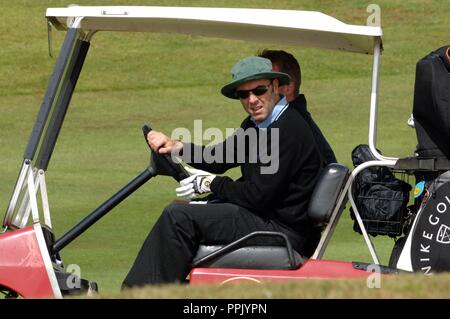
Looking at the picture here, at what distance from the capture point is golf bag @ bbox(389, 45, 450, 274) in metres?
5.07

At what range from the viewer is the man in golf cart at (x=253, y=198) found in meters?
5.15

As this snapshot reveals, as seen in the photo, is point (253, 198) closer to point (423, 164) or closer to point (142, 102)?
point (423, 164)

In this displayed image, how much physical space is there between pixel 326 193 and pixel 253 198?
1.04 feet

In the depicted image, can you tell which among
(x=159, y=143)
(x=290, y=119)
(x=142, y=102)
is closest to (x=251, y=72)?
(x=290, y=119)

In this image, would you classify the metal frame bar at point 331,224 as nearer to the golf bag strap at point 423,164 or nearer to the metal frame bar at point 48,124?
the golf bag strap at point 423,164

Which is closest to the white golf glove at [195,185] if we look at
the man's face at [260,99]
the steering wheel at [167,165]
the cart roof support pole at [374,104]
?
the steering wheel at [167,165]

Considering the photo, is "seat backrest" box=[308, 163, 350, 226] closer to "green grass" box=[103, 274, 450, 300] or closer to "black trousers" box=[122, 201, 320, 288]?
"black trousers" box=[122, 201, 320, 288]

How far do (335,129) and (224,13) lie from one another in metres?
11.7

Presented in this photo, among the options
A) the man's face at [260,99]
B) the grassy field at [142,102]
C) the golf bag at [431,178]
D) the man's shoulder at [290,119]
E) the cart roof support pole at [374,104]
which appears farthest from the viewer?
the grassy field at [142,102]

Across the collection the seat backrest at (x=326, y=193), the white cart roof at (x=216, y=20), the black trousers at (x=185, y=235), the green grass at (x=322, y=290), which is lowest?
the green grass at (x=322, y=290)

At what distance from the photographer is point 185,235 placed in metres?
5.15

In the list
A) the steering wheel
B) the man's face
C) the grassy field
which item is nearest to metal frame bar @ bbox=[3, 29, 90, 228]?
the steering wheel

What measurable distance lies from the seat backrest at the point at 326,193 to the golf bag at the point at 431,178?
364 millimetres

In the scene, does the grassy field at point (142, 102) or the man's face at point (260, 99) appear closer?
the man's face at point (260, 99)
